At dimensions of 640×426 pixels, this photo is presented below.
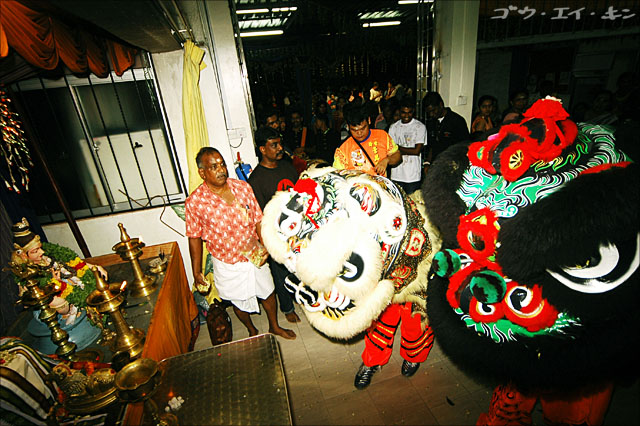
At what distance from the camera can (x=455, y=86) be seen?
506 cm

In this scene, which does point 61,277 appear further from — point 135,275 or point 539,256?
point 539,256

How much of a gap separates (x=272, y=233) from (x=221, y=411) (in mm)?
916

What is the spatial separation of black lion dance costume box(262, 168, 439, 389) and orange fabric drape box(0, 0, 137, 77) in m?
1.78

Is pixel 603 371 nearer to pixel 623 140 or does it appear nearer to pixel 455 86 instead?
pixel 623 140

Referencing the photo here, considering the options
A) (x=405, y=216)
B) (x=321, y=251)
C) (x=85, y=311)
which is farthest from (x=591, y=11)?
(x=85, y=311)

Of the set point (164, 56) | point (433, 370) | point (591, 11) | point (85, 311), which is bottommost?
point (433, 370)

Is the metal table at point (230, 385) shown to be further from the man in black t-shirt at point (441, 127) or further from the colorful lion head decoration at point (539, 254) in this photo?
the man in black t-shirt at point (441, 127)

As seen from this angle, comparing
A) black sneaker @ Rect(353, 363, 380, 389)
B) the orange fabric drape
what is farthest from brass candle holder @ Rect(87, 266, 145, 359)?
black sneaker @ Rect(353, 363, 380, 389)

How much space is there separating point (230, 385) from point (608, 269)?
1779 millimetres

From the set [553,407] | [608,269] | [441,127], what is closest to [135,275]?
[608,269]

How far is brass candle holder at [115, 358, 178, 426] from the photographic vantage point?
1.30 m

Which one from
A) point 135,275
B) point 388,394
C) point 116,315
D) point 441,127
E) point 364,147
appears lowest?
point 388,394

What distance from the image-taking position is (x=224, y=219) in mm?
2531

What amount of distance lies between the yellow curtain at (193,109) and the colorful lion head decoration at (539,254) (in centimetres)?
272
